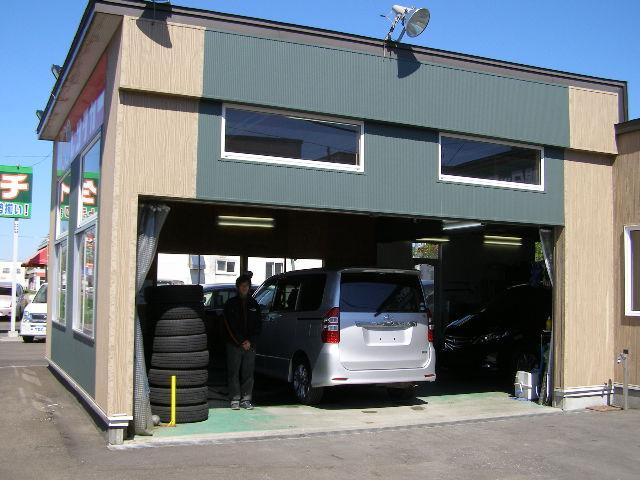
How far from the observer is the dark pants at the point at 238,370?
9.62 m

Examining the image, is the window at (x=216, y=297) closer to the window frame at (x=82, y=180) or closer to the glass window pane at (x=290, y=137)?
the window frame at (x=82, y=180)

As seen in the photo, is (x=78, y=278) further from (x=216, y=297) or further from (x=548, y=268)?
(x=548, y=268)

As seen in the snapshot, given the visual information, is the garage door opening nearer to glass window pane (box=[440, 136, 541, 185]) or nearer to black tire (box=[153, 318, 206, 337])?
glass window pane (box=[440, 136, 541, 185])

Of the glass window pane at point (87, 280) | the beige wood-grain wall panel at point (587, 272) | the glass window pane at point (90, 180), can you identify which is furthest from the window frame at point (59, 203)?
the beige wood-grain wall panel at point (587, 272)

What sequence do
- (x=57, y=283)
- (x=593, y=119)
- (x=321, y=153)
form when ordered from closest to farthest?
(x=321, y=153), (x=593, y=119), (x=57, y=283)

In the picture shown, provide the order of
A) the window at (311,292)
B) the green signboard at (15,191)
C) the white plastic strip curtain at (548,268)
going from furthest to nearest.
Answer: the green signboard at (15,191), the white plastic strip curtain at (548,268), the window at (311,292)

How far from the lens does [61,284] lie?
41.2 ft

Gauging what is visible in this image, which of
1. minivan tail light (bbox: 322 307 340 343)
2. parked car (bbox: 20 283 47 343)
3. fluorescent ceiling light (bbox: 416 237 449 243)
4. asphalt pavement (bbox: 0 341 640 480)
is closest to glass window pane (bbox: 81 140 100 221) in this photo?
asphalt pavement (bbox: 0 341 640 480)

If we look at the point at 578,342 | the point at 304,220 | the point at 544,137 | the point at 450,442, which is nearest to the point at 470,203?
the point at 544,137

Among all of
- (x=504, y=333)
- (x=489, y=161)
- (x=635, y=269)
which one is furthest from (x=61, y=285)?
(x=635, y=269)

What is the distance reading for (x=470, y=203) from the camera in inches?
386

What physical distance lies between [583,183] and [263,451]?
6.33 m

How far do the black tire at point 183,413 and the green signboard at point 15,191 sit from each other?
16.0 m

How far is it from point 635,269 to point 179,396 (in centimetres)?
683
